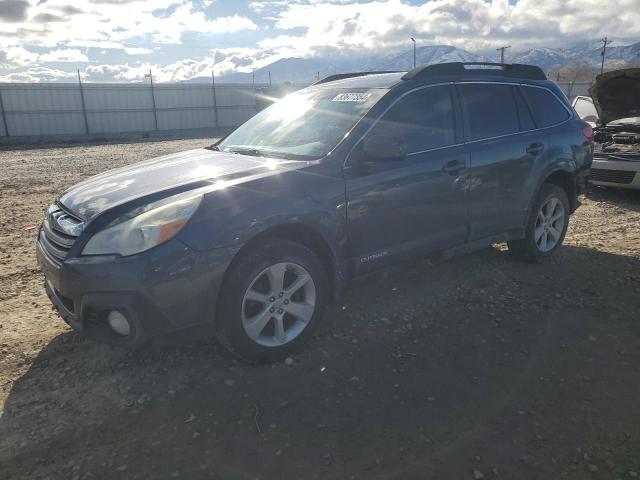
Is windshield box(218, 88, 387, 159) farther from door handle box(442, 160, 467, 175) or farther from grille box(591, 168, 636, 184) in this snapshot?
grille box(591, 168, 636, 184)

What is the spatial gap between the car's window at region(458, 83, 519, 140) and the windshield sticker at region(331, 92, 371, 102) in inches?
36.5

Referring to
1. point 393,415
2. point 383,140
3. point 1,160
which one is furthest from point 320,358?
point 1,160

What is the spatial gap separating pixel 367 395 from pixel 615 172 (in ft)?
22.8

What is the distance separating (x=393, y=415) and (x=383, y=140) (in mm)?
1751

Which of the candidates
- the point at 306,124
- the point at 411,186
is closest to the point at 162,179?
the point at 306,124

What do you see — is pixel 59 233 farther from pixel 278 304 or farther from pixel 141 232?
Answer: pixel 278 304

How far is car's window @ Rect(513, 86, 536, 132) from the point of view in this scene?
15.5 feet

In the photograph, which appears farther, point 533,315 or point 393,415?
point 533,315

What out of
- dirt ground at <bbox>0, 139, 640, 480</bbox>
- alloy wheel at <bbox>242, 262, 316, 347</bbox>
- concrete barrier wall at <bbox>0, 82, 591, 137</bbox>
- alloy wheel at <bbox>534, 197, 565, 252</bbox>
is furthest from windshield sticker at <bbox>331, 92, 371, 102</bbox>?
concrete barrier wall at <bbox>0, 82, 591, 137</bbox>

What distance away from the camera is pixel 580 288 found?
4551mm

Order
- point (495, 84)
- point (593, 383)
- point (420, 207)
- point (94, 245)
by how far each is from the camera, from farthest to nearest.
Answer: point (495, 84) < point (420, 207) < point (593, 383) < point (94, 245)

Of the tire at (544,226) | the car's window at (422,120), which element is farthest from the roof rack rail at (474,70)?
the tire at (544,226)

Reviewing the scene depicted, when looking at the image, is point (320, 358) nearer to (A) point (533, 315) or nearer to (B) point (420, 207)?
(B) point (420, 207)

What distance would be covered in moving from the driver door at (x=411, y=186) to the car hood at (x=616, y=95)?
20.3ft
